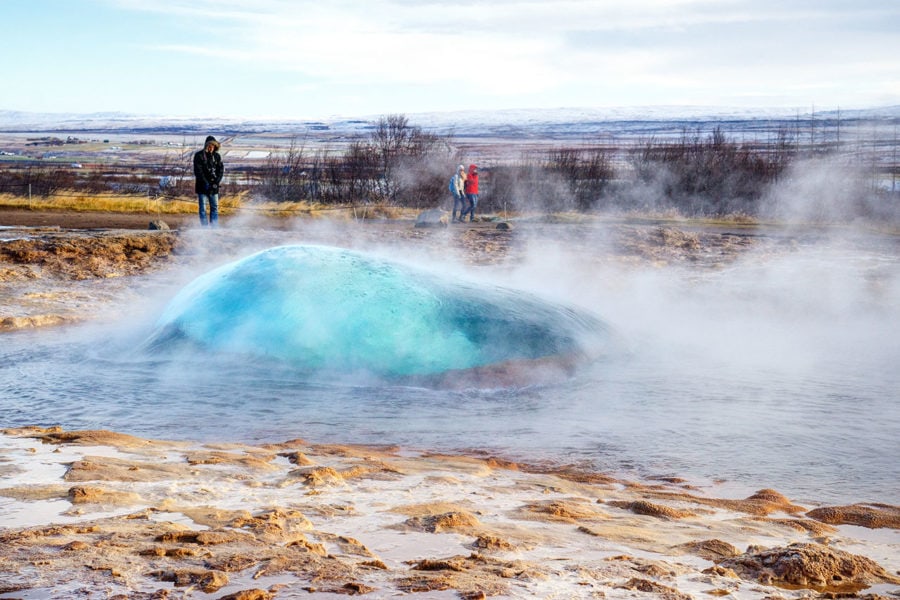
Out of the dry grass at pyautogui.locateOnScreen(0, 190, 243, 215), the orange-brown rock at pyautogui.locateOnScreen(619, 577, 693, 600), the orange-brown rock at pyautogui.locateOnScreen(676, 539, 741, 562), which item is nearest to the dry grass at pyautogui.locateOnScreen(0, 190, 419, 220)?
the dry grass at pyautogui.locateOnScreen(0, 190, 243, 215)

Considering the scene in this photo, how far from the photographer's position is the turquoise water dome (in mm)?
5672

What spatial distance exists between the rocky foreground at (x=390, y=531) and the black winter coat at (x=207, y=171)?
7.79 metres

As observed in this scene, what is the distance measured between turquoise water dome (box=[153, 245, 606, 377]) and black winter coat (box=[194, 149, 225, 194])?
570 centimetres

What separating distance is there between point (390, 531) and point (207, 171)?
367 inches

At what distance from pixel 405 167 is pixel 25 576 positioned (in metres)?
24.4

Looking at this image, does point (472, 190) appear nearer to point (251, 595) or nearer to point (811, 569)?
point (811, 569)

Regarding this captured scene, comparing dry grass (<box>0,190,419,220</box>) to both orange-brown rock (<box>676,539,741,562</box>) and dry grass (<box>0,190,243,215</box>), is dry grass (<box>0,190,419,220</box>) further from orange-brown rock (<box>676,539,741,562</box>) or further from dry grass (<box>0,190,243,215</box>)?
orange-brown rock (<box>676,539,741,562</box>)

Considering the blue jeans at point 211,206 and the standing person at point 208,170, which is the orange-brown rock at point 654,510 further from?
the blue jeans at point 211,206

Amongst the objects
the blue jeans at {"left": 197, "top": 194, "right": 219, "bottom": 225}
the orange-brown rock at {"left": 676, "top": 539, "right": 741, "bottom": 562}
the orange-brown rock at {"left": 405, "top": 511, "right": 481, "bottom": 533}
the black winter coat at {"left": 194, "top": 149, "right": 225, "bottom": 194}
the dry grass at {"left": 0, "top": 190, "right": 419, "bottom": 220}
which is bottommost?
the orange-brown rock at {"left": 676, "top": 539, "right": 741, "bottom": 562}

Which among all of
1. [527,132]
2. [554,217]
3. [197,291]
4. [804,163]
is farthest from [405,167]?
[527,132]

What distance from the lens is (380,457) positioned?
4.13 metres

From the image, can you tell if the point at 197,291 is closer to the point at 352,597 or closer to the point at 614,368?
the point at 614,368

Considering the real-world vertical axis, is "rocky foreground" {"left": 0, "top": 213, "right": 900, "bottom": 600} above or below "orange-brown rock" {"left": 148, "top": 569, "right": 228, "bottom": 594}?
below

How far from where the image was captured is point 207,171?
11539 millimetres
